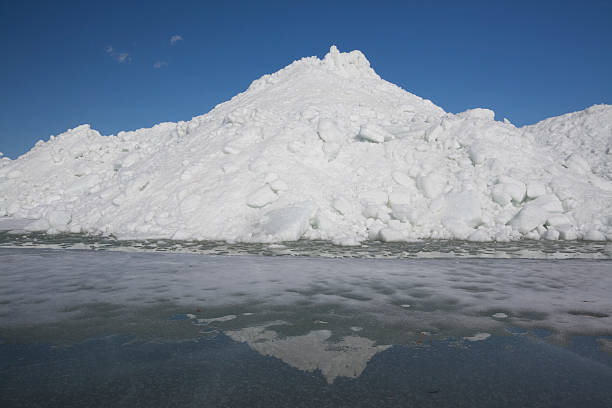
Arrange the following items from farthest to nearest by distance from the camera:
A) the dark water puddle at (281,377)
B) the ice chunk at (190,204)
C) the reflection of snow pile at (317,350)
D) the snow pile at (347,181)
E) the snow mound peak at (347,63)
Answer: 1. the snow mound peak at (347,63)
2. the ice chunk at (190,204)
3. the snow pile at (347,181)
4. the reflection of snow pile at (317,350)
5. the dark water puddle at (281,377)

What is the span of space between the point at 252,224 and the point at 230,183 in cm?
239

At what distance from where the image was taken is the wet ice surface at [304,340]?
1836 mm

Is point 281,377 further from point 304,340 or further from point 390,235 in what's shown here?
point 390,235

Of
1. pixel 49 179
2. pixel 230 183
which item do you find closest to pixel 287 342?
pixel 230 183

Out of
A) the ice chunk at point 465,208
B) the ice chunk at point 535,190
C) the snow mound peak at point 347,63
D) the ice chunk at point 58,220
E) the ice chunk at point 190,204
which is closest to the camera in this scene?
the ice chunk at point 465,208

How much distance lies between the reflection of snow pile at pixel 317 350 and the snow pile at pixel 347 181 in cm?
725

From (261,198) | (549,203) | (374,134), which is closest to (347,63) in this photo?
(374,134)

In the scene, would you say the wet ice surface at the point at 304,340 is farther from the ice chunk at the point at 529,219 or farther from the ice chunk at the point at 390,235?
the ice chunk at the point at 529,219

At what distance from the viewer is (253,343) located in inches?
99.6

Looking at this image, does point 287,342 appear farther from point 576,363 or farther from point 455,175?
point 455,175

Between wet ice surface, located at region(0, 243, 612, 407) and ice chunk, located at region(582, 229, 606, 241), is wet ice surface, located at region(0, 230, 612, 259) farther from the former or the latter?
wet ice surface, located at region(0, 243, 612, 407)

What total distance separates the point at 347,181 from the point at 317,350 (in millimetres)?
11516

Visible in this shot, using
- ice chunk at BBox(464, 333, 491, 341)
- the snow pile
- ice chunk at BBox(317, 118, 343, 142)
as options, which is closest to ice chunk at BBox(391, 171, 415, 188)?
the snow pile

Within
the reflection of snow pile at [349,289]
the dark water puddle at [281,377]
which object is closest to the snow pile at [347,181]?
the reflection of snow pile at [349,289]
